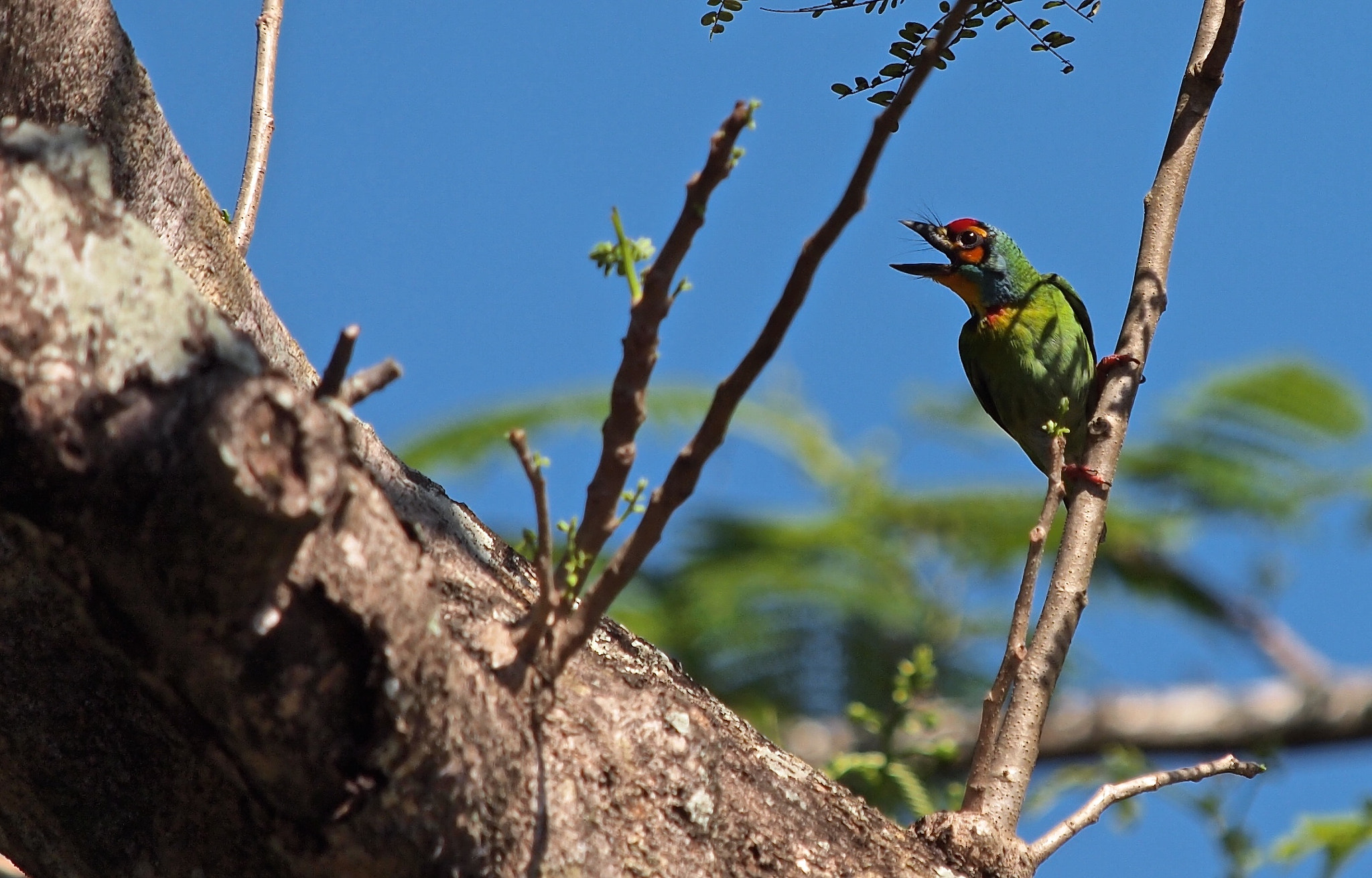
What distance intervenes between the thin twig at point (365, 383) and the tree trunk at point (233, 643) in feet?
0.10

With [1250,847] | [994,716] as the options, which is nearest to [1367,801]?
[1250,847]

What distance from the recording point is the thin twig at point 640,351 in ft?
5.13

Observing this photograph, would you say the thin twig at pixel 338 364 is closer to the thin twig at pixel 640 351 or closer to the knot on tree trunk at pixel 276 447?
the knot on tree trunk at pixel 276 447

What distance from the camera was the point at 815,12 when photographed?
7.57ft

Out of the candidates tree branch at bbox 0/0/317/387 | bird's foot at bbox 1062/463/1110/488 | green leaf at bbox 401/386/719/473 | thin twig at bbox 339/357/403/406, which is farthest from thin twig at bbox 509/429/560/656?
green leaf at bbox 401/386/719/473

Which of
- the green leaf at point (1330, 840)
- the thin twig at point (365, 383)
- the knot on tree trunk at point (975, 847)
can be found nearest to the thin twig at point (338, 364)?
the thin twig at point (365, 383)

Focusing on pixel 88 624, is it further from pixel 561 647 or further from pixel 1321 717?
pixel 1321 717

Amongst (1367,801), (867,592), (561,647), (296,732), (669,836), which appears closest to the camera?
(296,732)

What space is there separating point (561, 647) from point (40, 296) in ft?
2.50

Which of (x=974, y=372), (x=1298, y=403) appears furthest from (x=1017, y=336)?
(x=1298, y=403)

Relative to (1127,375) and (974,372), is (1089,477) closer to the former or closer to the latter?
(1127,375)

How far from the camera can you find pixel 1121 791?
91.6 inches

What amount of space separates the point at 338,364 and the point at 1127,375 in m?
1.87

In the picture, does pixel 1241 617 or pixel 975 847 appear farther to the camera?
pixel 1241 617
